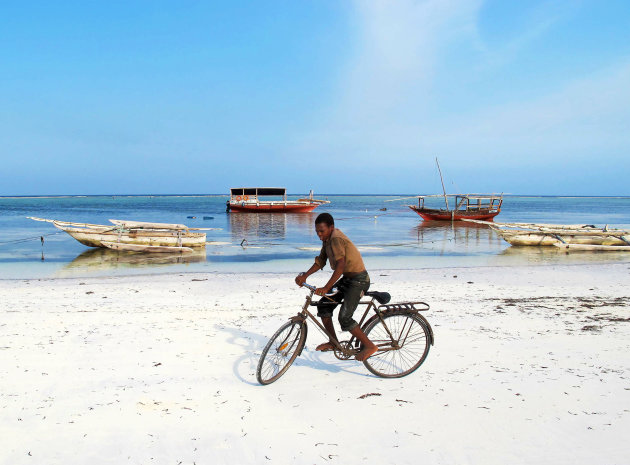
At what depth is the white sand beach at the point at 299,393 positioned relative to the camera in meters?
3.29

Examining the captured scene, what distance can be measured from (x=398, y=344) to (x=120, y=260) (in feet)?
49.4

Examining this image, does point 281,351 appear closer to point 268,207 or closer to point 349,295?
point 349,295

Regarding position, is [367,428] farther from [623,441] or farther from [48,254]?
[48,254]

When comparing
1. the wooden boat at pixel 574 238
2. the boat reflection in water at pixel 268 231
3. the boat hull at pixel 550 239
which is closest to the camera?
the wooden boat at pixel 574 238

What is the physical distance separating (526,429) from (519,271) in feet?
34.0

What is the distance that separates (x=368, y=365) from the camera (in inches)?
181

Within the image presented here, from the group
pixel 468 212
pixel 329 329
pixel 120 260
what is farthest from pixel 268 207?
pixel 329 329

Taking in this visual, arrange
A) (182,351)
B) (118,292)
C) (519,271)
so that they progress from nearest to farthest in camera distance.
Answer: (182,351)
(118,292)
(519,271)

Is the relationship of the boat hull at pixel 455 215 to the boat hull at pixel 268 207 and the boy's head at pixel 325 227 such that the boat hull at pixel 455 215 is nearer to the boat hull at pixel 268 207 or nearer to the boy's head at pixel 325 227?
the boat hull at pixel 268 207

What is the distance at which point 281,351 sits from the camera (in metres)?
4.52

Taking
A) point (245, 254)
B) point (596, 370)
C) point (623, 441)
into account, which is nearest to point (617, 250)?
point (245, 254)

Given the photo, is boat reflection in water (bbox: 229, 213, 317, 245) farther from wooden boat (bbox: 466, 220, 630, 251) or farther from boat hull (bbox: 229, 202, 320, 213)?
wooden boat (bbox: 466, 220, 630, 251)

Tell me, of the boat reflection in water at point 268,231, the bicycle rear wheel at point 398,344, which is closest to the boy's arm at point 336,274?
the bicycle rear wheel at point 398,344

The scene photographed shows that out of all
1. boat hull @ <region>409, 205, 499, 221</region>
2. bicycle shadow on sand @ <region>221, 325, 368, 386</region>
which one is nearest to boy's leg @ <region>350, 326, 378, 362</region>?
bicycle shadow on sand @ <region>221, 325, 368, 386</region>
